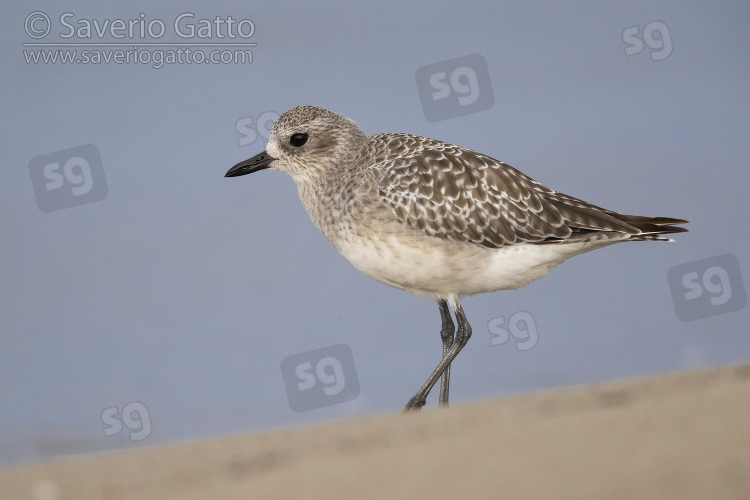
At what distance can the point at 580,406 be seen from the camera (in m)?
7.00

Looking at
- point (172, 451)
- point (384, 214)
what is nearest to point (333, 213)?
point (384, 214)

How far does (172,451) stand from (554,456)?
3.78 m

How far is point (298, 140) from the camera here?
851 centimetres

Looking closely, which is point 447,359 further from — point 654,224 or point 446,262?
point 654,224

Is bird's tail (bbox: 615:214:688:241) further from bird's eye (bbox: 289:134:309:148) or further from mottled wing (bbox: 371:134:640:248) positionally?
bird's eye (bbox: 289:134:309:148)

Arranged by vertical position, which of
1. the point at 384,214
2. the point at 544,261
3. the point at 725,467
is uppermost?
the point at 384,214

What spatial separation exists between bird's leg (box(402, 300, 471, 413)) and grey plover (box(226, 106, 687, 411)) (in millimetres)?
11

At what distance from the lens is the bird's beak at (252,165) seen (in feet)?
28.5

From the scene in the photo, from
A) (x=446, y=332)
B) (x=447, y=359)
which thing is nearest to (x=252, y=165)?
(x=446, y=332)

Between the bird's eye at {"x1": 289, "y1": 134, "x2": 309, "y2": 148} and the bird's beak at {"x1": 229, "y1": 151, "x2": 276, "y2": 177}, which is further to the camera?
the bird's beak at {"x1": 229, "y1": 151, "x2": 276, "y2": 177}

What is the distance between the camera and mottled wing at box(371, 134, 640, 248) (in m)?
7.97

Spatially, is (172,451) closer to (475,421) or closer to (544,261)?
(475,421)

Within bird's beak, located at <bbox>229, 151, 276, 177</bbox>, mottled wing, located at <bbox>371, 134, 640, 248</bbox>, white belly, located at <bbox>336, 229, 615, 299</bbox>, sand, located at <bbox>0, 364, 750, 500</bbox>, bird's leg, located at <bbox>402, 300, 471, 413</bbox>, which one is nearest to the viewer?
sand, located at <bbox>0, 364, 750, 500</bbox>

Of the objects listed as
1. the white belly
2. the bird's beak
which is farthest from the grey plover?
the bird's beak
